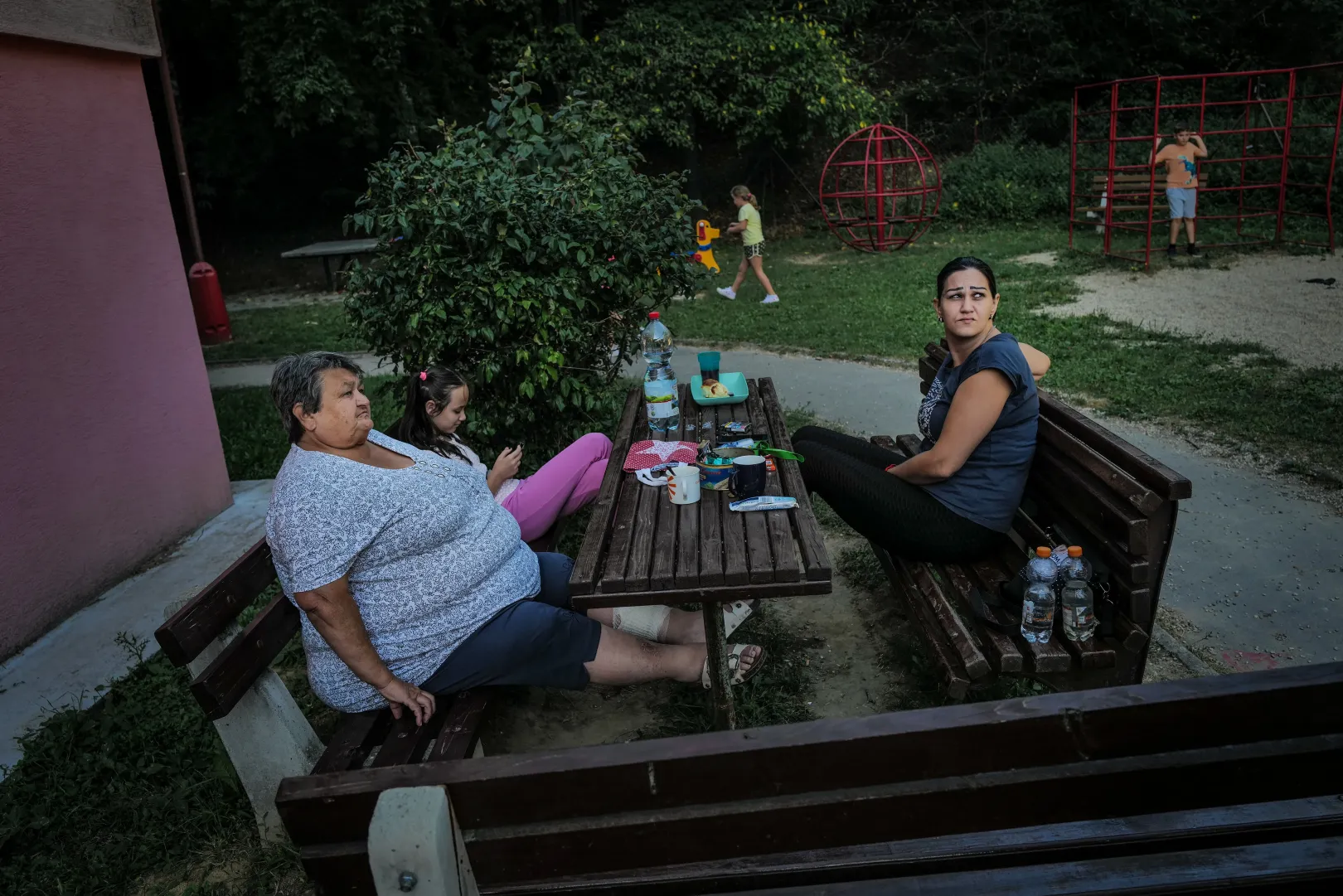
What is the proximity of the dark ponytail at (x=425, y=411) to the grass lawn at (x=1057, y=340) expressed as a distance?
4283 mm

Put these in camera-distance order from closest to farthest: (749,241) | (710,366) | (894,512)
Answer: (894,512) → (710,366) → (749,241)

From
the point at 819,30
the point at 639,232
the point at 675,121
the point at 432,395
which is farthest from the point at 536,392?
the point at 819,30

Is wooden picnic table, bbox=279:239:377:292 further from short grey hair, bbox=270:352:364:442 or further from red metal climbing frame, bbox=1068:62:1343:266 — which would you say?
short grey hair, bbox=270:352:364:442

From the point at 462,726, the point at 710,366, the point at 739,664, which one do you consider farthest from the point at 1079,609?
the point at 710,366

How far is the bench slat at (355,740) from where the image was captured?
263 cm

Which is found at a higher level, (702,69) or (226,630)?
(702,69)

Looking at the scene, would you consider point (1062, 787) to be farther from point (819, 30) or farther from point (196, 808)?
point (819, 30)

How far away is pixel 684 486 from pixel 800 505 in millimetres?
393

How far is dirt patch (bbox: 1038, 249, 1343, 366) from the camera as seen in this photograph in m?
7.73

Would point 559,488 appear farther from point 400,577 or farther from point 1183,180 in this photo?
point 1183,180

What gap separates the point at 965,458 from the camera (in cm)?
321

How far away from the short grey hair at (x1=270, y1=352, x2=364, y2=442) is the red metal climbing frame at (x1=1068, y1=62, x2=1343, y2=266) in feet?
34.8

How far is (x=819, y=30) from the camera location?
642 inches

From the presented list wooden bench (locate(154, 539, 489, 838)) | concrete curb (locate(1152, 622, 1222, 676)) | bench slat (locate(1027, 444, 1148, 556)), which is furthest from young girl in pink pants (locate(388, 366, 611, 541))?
concrete curb (locate(1152, 622, 1222, 676))
